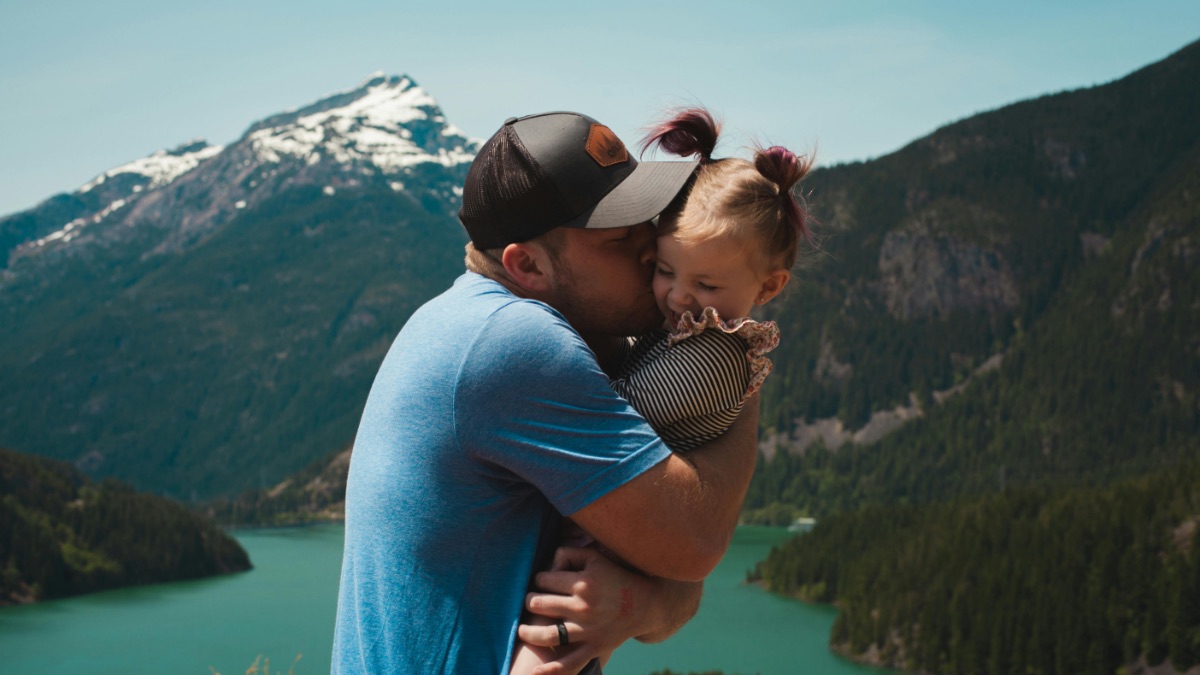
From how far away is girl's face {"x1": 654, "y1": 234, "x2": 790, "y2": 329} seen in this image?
11.5 feet

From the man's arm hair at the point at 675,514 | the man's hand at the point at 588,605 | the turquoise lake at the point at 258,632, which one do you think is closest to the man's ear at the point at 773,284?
the man's arm hair at the point at 675,514

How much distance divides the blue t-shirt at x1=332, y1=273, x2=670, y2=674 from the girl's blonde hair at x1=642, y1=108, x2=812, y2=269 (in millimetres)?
706

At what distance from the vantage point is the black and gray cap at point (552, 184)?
3.15 meters

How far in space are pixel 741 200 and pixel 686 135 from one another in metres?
0.44

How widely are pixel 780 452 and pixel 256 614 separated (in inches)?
4501

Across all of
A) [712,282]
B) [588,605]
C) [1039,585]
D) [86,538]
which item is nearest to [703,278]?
[712,282]

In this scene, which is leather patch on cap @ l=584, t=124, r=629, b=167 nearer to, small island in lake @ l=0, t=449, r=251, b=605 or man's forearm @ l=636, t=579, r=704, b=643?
man's forearm @ l=636, t=579, r=704, b=643

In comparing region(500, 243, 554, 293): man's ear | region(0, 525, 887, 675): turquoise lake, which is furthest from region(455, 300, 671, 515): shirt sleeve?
region(0, 525, 887, 675): turquoise lake

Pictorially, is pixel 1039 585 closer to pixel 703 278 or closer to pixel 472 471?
pixel 703 278

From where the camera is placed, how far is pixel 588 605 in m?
3.02

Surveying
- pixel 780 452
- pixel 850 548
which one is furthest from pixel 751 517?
pixel 850 548

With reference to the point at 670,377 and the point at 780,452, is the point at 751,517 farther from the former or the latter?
the point at 670,377

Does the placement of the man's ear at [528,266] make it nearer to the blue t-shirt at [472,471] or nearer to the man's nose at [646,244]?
the blue t-shirt at [472,471]

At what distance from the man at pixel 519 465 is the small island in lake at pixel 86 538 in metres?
121
